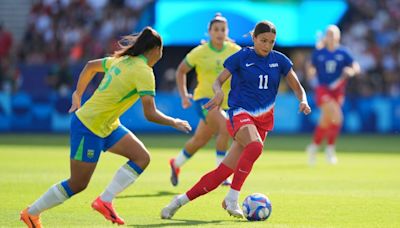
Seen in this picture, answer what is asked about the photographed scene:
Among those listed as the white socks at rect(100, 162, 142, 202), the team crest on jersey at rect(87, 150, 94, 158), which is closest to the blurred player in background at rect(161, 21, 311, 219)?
the white socks at rect(100, 162, 142, 202)

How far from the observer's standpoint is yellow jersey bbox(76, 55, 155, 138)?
9.97 metres

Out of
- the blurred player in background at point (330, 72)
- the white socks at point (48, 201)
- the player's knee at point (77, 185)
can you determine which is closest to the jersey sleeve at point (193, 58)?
the player's knee at point (77, 185)

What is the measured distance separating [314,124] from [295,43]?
2.70m

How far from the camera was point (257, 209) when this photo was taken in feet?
35.6

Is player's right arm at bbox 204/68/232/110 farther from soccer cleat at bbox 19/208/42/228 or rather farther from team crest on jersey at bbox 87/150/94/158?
soccer cleat at bbox 19/208/42/228

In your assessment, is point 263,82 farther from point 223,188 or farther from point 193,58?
point 193,58

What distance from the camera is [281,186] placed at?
49.2 ft

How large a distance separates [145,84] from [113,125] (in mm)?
673

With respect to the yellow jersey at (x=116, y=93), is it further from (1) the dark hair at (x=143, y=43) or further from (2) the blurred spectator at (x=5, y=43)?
(2) the blurred spectator at (x=5, y=43)

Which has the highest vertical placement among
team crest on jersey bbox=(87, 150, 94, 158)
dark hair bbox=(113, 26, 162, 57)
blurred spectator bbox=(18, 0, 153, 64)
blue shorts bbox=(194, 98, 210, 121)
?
dark hair bbox=(113, 26, 162, 57)

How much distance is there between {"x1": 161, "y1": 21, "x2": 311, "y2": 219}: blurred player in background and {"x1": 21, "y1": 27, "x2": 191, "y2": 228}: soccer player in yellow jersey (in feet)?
3.06

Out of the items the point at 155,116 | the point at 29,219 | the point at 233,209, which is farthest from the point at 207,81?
the point at 29,219

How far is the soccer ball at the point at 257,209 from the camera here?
35.6 feet

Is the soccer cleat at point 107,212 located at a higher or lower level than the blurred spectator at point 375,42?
higher
